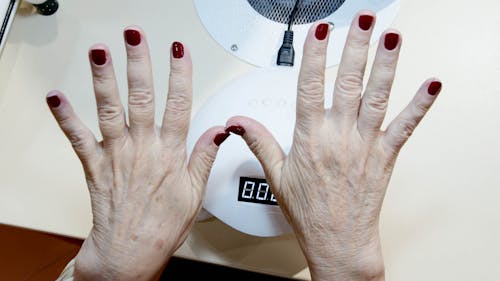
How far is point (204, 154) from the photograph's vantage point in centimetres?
49

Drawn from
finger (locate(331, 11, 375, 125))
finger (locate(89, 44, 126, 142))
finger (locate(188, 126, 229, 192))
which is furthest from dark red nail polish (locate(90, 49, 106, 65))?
finger (locate(331, 11, 375, 125))

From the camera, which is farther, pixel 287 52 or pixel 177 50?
pixel 287 52

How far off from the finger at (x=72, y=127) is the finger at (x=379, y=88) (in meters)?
0.28

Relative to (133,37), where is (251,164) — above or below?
below

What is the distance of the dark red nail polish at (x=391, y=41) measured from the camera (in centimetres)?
45

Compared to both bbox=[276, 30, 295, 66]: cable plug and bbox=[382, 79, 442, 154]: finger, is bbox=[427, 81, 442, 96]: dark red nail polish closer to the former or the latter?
bbox=[382, 79, 442, 154]: finger

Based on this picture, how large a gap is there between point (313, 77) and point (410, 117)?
4.2 inches

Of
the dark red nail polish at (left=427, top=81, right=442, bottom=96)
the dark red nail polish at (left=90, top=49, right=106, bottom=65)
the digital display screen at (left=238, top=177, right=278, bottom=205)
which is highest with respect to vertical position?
the dark red nail polish at (left=427, top=81, right=442, bottom=96)

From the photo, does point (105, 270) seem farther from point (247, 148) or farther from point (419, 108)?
point (419, 108)

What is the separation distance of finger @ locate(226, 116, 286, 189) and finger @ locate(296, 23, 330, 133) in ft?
0.13

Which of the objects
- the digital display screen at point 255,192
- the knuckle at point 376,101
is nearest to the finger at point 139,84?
the digital display screen at point 255,192

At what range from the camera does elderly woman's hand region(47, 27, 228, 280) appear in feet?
1.56

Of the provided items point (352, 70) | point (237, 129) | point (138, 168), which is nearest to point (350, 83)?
point (352, 70)

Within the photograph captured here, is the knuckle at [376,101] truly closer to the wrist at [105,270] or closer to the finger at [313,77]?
the finger at [313,77]
